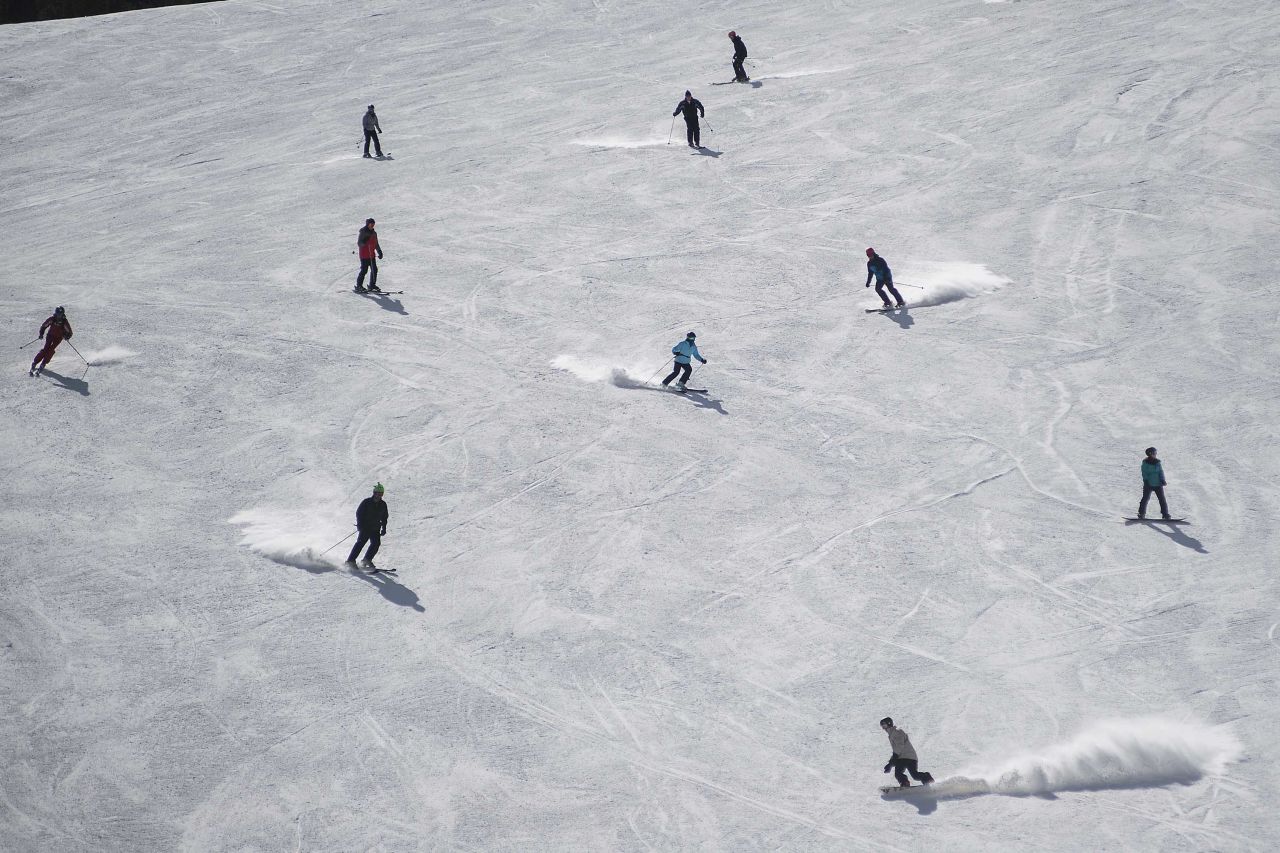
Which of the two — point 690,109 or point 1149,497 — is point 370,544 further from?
point 690,109

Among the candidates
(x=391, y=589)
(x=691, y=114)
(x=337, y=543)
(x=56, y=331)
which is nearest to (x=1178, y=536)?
(x=391, y=589)

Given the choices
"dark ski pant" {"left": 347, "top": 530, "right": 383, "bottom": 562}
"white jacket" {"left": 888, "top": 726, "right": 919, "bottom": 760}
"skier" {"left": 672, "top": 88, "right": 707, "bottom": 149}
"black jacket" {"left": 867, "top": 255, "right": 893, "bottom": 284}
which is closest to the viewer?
"white jacket" {"left": 888, "top": 726, "right": 919, "bottom": 760}

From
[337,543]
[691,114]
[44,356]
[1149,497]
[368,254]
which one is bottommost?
[1149,497]

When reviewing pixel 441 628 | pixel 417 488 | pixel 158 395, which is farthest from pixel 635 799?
pixel 158 395

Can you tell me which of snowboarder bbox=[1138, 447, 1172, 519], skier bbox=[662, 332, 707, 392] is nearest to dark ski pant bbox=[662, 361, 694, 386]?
skier bbox=[662, 332, 707, 392]

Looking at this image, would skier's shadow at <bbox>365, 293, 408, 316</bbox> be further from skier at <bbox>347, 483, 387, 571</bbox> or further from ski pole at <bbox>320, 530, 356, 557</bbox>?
skier at <bbox>347, 483, 387, 571</bbox>

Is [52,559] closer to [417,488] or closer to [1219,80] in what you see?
[417,488]
